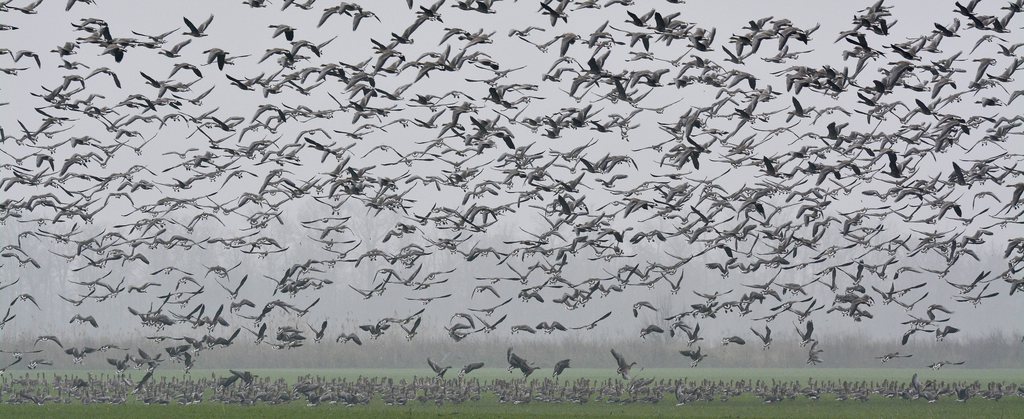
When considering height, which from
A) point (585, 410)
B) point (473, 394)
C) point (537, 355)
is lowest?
point (585, 410)

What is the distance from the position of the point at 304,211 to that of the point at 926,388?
13931 cm

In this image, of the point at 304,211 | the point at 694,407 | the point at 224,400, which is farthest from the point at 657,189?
the point at 304,211

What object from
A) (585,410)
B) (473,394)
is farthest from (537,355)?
(585,410)

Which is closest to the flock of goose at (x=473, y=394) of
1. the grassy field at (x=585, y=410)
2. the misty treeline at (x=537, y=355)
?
the grassy field at (x=585, y=410)

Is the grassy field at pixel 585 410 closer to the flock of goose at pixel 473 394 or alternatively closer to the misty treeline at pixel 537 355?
the flock of goose at pixel 473 394

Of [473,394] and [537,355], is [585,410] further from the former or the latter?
[537,355]

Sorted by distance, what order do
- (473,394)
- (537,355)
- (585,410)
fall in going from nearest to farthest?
1. (585,410)
2. (473,394)
3. (537,355)

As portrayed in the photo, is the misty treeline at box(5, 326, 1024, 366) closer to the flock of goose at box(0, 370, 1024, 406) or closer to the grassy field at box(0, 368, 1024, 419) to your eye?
the flock of goose at box(0, 370, 1024, 406)

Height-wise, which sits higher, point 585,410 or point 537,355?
point 537,355

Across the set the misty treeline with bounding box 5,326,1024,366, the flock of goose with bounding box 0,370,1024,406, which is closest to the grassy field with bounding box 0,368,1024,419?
the flock of goose with bounding box 0,370,1024,406

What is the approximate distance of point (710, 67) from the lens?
36406 mm

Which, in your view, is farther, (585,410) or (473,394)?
(473,394)

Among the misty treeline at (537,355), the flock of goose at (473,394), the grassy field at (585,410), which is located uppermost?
the misty treeline at (537,355)

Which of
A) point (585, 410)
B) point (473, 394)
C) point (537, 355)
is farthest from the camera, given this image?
point (537, 355)
